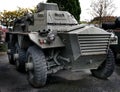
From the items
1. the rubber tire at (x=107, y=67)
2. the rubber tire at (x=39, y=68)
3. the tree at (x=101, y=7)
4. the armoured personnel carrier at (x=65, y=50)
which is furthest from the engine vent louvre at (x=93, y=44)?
the tree at (x=101, y=7)

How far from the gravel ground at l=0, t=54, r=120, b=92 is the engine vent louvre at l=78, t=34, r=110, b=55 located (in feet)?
3.07

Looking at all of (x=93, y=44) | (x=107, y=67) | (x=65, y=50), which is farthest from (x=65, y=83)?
(x=93, y=44)

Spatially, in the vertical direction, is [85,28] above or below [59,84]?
above

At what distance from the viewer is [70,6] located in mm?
13188

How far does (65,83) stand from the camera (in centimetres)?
666

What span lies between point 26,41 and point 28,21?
0.95 m

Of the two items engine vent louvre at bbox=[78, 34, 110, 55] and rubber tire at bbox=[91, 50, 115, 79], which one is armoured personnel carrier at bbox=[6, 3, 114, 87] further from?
rubber tire at bbox=[91, 50, 115, 79]

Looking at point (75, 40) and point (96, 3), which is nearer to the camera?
point (75, 40)

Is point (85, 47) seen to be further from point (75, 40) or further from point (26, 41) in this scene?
point (26, 41)

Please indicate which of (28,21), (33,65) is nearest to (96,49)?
(33,65)

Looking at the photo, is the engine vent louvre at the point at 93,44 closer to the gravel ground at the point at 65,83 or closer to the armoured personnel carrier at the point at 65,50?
the armoured personnel carrier at the point at 65,50

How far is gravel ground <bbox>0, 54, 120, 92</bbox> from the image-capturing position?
6.07 m

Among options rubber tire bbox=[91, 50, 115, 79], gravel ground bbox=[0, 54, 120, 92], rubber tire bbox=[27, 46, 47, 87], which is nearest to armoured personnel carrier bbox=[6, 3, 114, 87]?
rubber tire bbox=[27, 46, 47, 87]

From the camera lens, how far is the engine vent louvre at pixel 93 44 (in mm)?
5720
